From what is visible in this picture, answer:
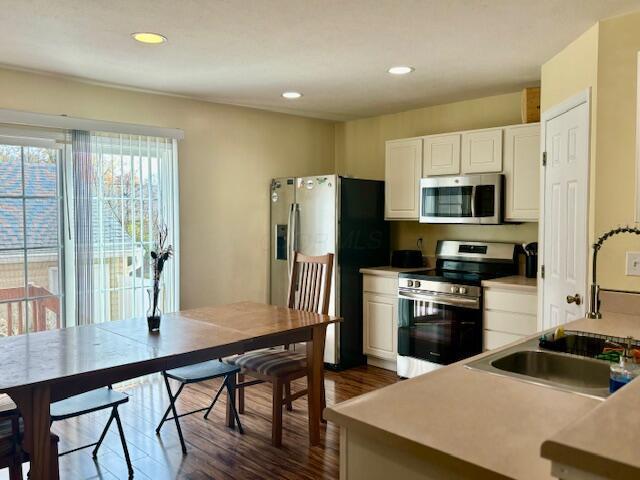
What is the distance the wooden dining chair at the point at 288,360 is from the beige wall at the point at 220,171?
114 cm

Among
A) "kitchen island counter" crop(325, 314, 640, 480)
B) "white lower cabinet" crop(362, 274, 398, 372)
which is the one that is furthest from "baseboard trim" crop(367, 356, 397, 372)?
"kitchen island counter" crop(325, 314, 640, 480)

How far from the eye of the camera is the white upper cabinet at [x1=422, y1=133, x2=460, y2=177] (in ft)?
14.1

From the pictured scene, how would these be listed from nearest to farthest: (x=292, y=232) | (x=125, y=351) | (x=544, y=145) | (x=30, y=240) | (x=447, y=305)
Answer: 1. (x=125, y=351)
2. (x=544, y=145)
3. (x=30, y=240)
4. (x=447, y=305)
5. (x=292, y=232)

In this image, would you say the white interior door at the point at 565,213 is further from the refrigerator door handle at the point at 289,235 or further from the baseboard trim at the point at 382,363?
the refrigerator door handle at the point at 289,235

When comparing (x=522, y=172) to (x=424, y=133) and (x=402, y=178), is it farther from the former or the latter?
(x=424, y=133)

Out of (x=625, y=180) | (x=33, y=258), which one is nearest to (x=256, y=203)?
(x=33, y=258)

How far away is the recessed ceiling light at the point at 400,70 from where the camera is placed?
3.52 m

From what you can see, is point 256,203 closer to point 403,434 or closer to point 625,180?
point 625,180

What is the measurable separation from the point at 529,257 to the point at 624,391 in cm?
318

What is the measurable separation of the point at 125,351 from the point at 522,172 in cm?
292

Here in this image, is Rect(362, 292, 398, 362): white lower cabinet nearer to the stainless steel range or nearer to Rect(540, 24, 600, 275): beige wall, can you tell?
the stainless steel range

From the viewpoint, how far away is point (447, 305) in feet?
13.3

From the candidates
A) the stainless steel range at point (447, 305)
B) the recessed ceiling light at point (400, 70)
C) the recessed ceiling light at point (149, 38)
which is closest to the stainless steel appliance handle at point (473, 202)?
the stainless steel range at point (447, 305)

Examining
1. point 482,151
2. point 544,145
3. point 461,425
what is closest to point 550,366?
point 461,425
